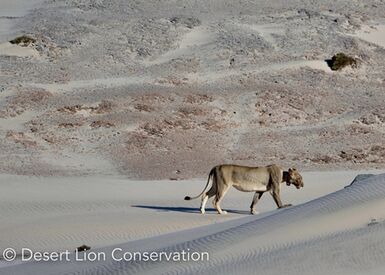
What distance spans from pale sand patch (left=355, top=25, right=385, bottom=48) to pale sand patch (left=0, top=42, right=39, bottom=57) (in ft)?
50.5

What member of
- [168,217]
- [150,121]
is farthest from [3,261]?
[150,121]

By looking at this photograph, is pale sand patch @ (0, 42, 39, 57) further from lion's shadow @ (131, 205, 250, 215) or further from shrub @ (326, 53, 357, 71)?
lion's shadow @ (131, 205, 250, 215)

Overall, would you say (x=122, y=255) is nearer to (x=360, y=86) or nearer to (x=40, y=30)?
(x=360, y=86)

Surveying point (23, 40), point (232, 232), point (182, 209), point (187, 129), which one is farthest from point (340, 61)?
point (232, 232)

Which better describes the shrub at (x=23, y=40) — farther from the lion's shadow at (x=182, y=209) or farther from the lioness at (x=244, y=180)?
the lioness at (x=244, y=180)

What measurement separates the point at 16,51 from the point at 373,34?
1698 cm

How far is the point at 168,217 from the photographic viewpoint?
2102cm

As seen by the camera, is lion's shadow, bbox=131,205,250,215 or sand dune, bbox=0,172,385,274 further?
lion's shadow, bbox=131,205,250,215

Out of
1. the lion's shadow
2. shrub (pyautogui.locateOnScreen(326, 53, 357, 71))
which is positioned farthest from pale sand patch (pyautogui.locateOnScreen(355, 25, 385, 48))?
the lion's shadow

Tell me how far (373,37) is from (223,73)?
9.55 m

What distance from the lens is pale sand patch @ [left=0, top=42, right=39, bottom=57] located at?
4425cm

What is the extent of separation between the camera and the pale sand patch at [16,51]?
1742 inches

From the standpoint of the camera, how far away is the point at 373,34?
48.4m

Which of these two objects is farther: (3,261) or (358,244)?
(3,261)
